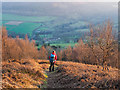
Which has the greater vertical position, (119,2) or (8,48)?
(119,2)

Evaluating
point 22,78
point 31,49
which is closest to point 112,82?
point 22,78

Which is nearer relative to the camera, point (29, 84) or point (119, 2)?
point (29, 84)

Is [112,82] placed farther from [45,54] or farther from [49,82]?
[45,54]

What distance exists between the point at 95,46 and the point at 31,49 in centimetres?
4765

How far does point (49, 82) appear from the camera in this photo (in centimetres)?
1369

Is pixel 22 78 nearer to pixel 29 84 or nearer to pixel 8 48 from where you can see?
pixel 29 84

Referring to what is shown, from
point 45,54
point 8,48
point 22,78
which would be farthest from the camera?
point 45,54

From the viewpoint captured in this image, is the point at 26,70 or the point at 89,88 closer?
the point at 89,88

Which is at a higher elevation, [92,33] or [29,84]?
[92,33]

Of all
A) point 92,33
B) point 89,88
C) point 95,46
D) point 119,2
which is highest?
point 119,2

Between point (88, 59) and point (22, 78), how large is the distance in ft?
106

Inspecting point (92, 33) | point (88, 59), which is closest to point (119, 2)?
point (92, 33)

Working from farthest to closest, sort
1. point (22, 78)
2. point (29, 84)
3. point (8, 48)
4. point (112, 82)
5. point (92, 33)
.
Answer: point (8, 48)
point (92, 33)
point (22, 78)
point (29, 84)
point (112, 82)

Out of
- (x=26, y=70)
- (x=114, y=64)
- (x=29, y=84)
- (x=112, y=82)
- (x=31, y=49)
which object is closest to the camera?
(x=112, y=82)
